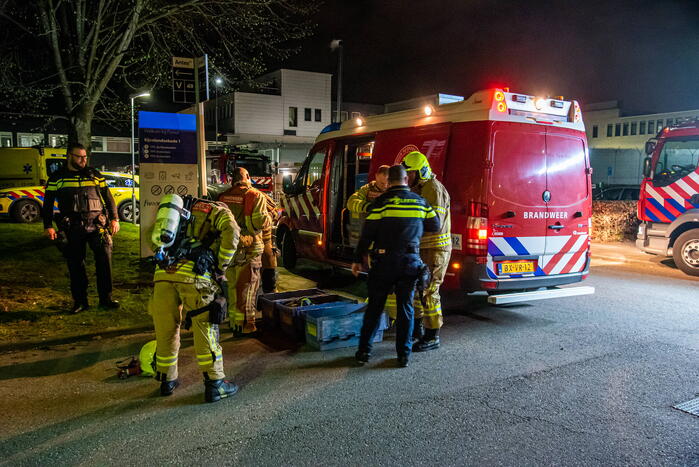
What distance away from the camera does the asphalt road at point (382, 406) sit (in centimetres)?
332

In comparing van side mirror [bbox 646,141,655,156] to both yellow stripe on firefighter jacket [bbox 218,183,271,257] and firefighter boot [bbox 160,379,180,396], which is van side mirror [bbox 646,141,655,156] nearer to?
yellow stripe on firefighter jacket [bbox 218,183,271,257]

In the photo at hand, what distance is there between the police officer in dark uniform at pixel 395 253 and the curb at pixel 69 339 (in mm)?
2681

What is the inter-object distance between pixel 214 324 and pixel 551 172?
454 cm

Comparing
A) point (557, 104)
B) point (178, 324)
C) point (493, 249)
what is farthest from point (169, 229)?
point (557, 104)

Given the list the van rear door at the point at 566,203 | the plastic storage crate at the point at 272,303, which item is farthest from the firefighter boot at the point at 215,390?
the van rear door at the point at 566,203

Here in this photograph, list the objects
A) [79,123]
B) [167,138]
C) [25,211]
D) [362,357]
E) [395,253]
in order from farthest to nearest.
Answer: [25,211]
[79,123]
[167,138]
[362,357]
[395,253]

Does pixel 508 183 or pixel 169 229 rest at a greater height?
pixel 508 183

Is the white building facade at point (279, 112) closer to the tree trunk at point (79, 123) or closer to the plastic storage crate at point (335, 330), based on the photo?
the tree trunk at point (79, 123)

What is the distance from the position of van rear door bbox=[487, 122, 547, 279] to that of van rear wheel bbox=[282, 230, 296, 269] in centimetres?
467

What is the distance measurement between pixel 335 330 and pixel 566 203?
3450 millimetres

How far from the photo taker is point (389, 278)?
192 inches

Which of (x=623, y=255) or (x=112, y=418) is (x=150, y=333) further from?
(x=623, y=255)

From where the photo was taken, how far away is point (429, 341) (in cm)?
550

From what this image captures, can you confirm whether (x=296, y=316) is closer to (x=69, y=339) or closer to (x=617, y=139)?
(x=69, y=339)
